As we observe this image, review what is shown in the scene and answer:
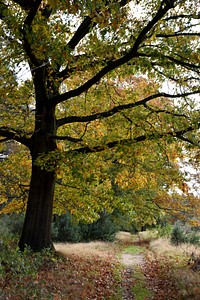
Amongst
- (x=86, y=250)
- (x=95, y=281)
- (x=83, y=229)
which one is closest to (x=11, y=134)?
(x=95, y=281)

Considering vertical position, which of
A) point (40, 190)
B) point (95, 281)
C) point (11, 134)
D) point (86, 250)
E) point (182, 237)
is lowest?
point (95, 281)

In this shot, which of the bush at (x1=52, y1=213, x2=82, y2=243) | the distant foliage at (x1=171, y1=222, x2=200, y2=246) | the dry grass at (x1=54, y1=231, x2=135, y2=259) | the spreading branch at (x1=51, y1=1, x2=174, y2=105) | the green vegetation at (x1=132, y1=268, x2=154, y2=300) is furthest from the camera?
the bush at (x1=52, y1=213, x2=82, y2=243)

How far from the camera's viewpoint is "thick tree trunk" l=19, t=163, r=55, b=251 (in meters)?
9.15

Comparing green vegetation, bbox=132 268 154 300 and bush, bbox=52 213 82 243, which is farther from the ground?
bush, bbox=52 213 82 243

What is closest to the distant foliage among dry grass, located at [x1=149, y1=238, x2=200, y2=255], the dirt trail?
dry grass, located at [x1=149, y1=238, x2=200, y2=255]

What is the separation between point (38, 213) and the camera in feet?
30.2

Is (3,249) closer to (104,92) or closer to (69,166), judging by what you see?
(69,166)

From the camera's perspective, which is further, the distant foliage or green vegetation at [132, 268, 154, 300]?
the distant foliage

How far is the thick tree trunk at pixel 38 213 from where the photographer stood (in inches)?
360

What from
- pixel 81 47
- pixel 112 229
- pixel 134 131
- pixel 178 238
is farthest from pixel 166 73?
pixel 112 229

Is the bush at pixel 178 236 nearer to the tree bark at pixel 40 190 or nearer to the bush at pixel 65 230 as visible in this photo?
the bush at pixel 65 230

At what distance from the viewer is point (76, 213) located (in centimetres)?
1105

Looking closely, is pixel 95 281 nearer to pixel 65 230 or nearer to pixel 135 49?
pixel 135 49

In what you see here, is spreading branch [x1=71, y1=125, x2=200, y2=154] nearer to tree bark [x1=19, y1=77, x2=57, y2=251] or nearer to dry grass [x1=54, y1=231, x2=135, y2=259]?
tree bark [x1=19, y1=77, x2=57, y2=251]
